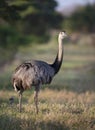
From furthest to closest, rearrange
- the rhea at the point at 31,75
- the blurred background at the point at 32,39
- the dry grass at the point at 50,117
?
the blurred background at the point at 32,39, the rhea at the point at 31,75, the dry grass at the point at 50,117

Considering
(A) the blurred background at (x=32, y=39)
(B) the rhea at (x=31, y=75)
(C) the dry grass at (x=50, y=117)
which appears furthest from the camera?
(A) the blurred background at (x=32, y=39)

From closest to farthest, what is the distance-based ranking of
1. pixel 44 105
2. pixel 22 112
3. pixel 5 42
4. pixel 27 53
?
pixel 22 112, pixel 44 105, pixel 5 42, pixel 27 53

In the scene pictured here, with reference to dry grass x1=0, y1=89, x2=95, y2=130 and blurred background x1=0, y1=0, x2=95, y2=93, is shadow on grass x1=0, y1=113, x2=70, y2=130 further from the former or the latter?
blurred background x1=0, y1=0, x2=95, y2=93

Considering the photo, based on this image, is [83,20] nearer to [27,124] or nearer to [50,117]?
[50,117]

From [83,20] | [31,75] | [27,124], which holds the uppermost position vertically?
[83,20]

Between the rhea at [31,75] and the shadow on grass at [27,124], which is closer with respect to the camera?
the shadow on grass at [27,124]

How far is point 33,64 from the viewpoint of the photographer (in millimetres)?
12469

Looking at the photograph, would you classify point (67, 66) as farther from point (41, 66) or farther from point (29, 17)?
point (41, 66)

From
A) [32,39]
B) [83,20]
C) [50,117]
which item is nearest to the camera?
[50,117]

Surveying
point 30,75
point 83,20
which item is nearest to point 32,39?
point 30,75

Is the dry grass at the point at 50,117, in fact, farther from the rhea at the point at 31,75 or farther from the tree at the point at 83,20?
the tree at the point at 83,20

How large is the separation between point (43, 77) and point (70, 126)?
1626mm

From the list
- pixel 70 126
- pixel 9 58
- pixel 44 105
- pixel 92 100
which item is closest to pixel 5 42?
pixel 9 58

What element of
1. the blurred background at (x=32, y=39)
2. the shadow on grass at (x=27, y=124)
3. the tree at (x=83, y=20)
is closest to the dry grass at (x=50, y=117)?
the shadow on grass at (x=27, y=124)
